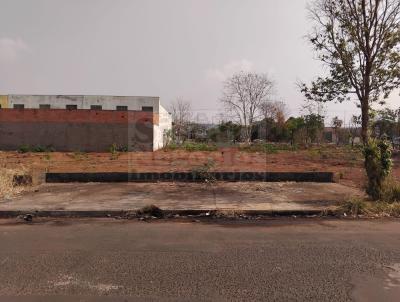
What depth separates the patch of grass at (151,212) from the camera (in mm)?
8297

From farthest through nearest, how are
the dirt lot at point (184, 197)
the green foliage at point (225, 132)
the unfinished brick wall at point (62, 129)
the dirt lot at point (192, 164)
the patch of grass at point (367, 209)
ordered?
the green foliage at point (225, 132), the unfinished brick wall at point (62, 129), the dirt lot at point (192, 164), the dirt lot at point (184, 197), the patch of grass at point (367, 209)

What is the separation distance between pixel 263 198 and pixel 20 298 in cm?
684

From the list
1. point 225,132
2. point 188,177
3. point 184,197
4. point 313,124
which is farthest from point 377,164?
point 225,132

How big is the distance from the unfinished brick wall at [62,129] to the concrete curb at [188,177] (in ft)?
57.1

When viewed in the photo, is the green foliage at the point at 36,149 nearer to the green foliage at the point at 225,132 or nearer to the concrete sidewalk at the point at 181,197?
the concrete sidewalk at the point at 181,197

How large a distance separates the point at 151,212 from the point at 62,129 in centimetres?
2409

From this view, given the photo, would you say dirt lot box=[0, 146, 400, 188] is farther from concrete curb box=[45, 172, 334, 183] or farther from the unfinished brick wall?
the unfinished brick wall

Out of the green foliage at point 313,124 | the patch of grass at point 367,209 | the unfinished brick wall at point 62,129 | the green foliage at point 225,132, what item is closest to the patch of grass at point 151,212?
the patch of grass at point 367,209

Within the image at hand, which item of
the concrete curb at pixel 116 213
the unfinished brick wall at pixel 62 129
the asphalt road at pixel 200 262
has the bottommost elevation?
the asphalt road at pixel 200 262

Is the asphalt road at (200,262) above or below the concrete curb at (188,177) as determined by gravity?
below

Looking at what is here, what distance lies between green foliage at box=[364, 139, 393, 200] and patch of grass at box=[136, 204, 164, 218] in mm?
4865

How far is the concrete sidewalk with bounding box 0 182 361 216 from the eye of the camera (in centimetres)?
862

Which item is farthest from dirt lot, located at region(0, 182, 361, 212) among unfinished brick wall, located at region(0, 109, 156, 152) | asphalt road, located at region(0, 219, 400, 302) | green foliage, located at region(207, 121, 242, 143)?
green foliage, located at region(207, 121, 242, 143)

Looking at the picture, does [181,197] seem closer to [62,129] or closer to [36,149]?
[36,149]
